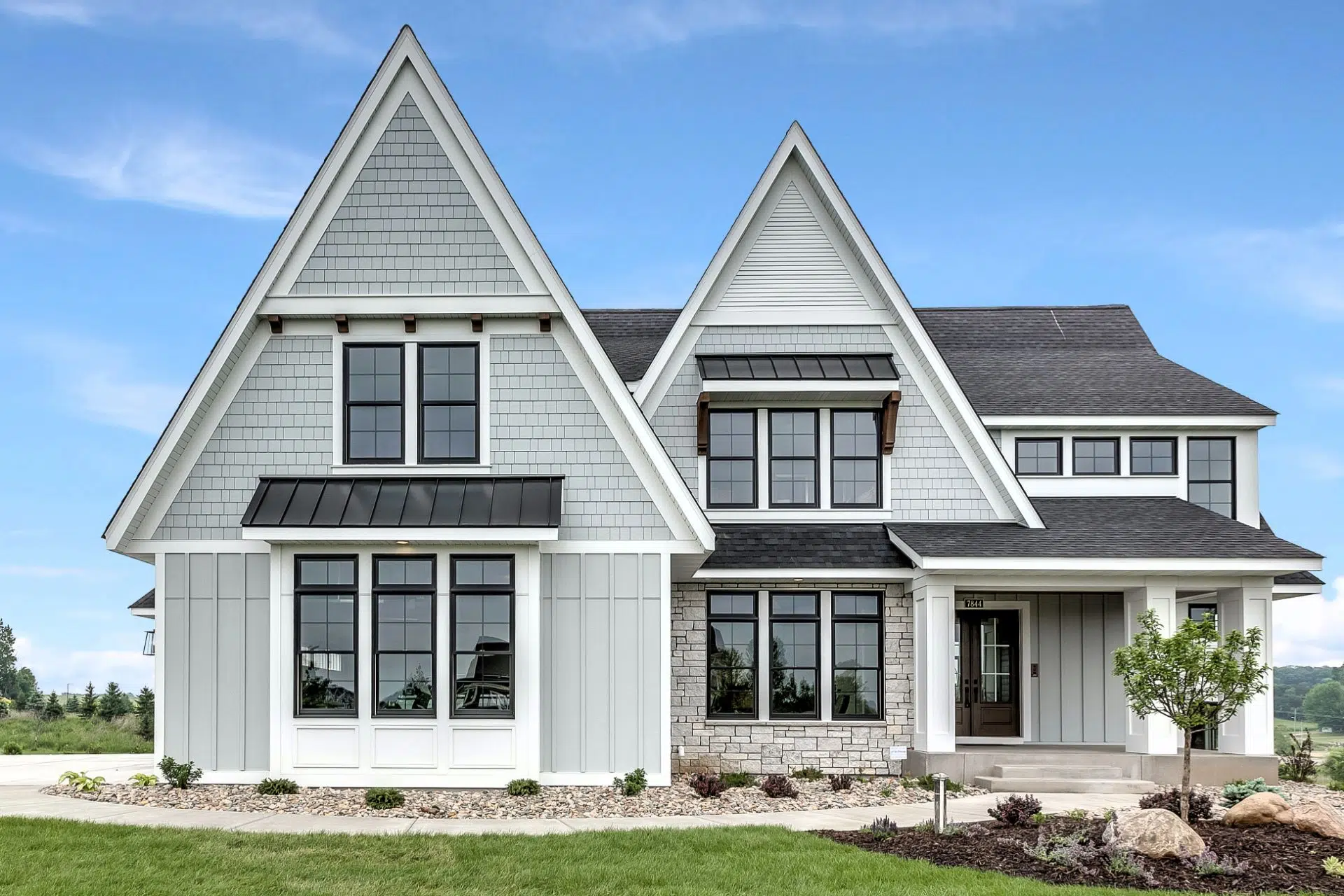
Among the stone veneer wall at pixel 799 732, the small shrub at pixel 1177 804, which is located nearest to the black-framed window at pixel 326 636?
the stone veneer wall at pixel 799 732

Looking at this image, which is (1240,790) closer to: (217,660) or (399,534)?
(399,534)

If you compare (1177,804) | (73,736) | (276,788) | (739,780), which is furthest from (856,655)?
(73,736)

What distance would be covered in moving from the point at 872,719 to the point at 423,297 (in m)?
9.65

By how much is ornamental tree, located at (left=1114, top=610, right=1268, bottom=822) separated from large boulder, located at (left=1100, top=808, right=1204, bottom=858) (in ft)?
4.57

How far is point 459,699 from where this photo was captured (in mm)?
15289

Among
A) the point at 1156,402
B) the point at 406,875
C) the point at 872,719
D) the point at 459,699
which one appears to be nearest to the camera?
the point at 406,875

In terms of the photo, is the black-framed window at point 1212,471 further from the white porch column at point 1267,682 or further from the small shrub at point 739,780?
the small shrub at point 739,780

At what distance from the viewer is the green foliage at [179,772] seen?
15.2 m

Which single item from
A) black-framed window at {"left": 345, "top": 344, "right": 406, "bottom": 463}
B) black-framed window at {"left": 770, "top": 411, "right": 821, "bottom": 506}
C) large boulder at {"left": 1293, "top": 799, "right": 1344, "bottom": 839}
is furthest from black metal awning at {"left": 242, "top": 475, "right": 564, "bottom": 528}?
large boulder at {"left": 1293, "top": 799, "right": 1344, "bottom": 839}

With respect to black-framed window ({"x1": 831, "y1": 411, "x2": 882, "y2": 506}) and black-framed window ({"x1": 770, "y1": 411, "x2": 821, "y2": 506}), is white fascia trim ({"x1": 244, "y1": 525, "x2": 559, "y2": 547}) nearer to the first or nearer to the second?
black-framed window ({"x1": 770, "y1": 411, "x2": 821, "y2": 506})

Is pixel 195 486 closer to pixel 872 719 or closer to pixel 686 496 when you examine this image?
pixel 686 496

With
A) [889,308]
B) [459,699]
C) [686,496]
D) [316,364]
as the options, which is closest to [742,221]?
[889,308]

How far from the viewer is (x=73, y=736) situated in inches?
1026

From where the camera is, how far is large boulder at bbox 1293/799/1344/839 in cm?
1275
